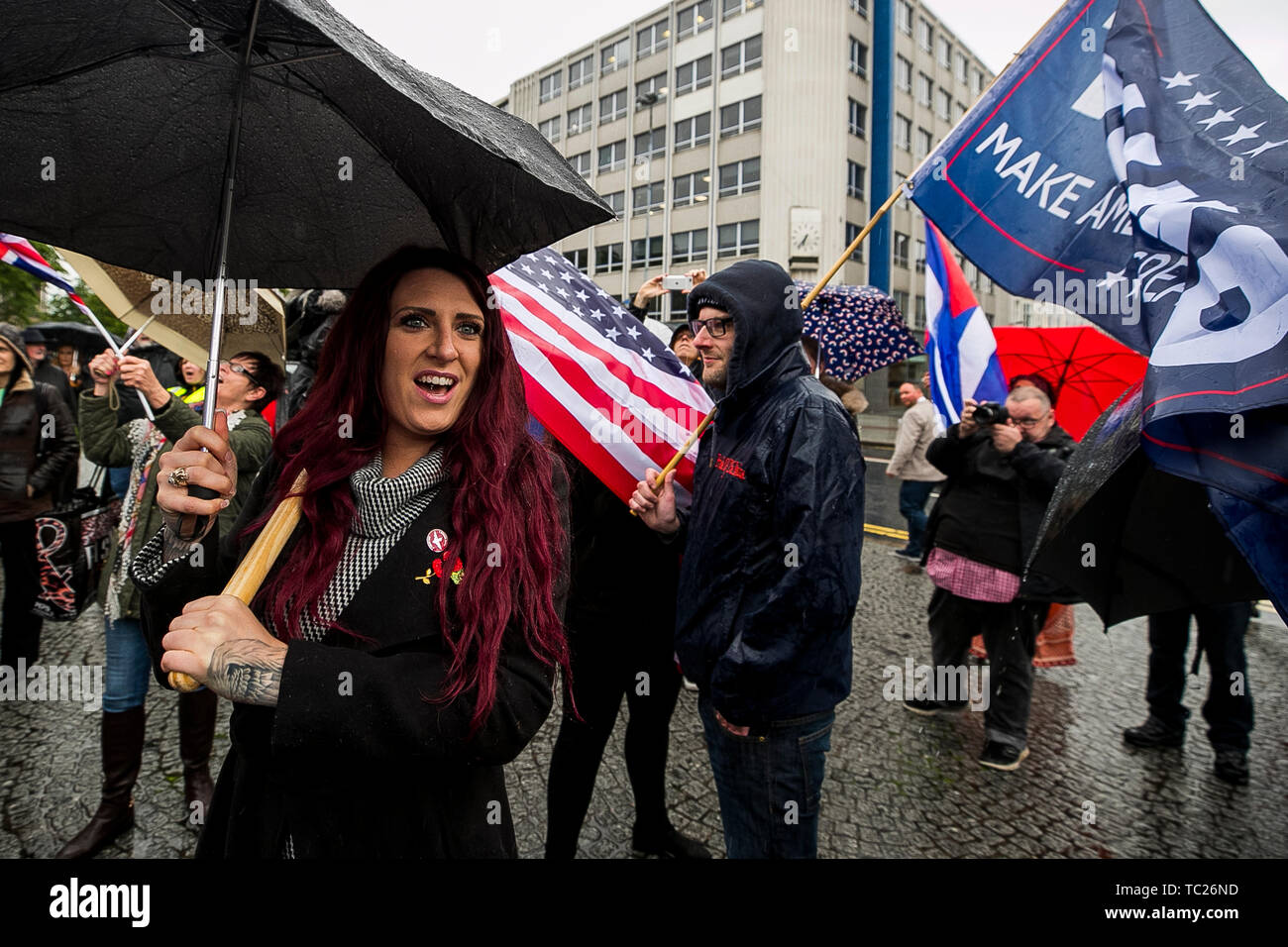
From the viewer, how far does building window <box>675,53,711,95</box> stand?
3728cm

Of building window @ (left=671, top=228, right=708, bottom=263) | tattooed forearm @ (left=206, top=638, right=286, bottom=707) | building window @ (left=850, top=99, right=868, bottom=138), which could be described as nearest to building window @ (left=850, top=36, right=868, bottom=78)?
building window @ (left=850, top=99, right=868, bottom=138)

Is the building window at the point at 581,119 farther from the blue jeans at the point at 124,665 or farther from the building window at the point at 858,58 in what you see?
the blue jeans at the point at 124,665

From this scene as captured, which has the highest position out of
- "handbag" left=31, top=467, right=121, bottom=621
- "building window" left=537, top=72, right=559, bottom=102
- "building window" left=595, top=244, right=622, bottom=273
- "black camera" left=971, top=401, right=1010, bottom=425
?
"building window" left=537, top=72, right=559, bottom=102

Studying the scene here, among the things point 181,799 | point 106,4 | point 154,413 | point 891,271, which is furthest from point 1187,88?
point 891,271

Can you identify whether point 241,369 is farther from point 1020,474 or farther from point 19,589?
point 1020,474

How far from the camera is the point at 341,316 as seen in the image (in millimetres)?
1645

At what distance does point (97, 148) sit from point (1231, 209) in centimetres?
263

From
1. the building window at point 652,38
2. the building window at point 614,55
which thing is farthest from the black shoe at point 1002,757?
the building window at point 614,55

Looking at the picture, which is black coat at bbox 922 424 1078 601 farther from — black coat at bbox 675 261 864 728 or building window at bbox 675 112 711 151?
building window at bbox 675 112 711 151

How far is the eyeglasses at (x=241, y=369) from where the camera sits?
127 inches

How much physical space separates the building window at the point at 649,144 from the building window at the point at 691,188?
221 cm

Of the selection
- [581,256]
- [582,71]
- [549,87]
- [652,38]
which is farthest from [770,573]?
[549,87]

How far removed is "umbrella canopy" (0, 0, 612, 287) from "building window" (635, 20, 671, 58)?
43961 millimetres
